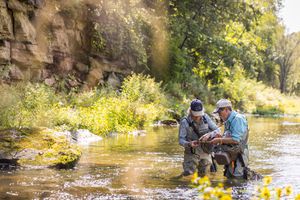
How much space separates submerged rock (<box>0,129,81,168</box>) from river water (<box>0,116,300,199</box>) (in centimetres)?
30

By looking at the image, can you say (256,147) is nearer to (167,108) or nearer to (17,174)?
(17,174)

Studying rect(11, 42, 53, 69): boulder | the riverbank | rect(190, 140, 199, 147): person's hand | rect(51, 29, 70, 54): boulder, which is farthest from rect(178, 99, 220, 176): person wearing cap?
rect(51, 29, 70, 54): boulder

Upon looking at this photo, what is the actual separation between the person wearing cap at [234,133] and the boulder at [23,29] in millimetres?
13448

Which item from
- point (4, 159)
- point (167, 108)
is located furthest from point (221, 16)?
point (4, 159)

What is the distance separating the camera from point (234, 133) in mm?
9234

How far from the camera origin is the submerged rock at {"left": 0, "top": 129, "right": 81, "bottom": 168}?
10.6 meters

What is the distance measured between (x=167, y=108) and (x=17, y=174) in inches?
703

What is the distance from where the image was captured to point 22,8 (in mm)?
21266

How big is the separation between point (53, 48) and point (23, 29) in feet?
9.95

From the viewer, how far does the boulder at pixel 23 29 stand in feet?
68.4

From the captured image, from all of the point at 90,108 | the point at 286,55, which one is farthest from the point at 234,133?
the point at 286,55

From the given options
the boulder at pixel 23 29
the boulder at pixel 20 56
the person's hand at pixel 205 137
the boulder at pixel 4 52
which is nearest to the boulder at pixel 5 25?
the boulder at pixel 4 52

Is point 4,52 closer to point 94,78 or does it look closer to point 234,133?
point 94,78

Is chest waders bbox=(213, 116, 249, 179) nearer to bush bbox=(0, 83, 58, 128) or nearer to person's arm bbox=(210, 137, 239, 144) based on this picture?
person's arm bbox=(210, 137, 239, 144)
